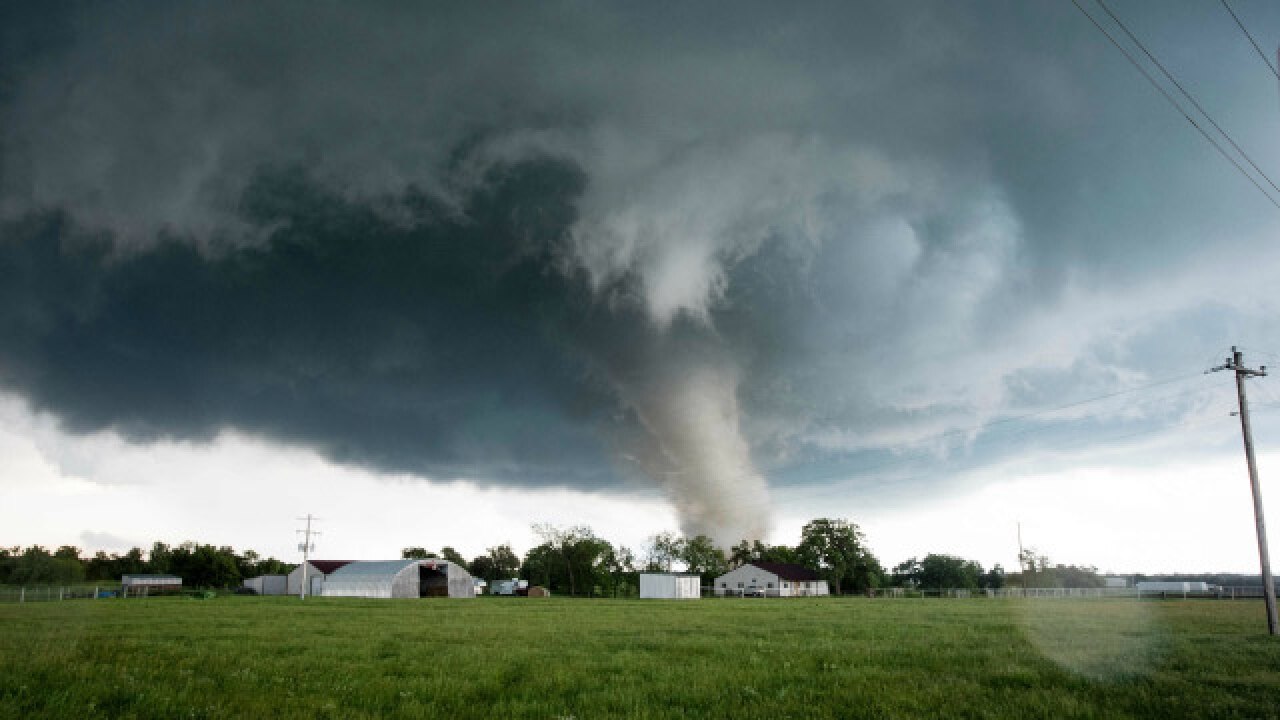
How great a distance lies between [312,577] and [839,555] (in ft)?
335

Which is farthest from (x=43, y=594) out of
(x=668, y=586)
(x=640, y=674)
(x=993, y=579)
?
(x=993, y=579)

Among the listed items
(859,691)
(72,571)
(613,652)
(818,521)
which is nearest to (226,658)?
(613,652)

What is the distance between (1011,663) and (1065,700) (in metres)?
6.10

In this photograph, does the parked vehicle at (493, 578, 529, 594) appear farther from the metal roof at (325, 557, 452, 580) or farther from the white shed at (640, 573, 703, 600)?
the white shed at (640, 573, 703, 600)

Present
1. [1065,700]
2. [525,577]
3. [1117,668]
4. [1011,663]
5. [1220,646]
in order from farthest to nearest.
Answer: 1. [525,577]
2. [1220,646]
3. [1011,663]
4. [1117,668]
5. [1065,700]

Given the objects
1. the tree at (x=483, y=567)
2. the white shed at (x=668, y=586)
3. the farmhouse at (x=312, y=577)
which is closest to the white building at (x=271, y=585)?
the farmhouse at (x=312, y=577)

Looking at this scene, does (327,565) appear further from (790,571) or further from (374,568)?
(790,571)

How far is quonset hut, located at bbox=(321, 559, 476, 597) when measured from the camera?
10619 centimetres

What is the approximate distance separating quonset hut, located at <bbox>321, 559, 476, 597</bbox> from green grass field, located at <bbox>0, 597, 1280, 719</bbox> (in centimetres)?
8187

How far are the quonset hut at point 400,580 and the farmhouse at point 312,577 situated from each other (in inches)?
235

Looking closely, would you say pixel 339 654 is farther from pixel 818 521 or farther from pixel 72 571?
pixel 72 571

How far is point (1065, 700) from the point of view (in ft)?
42.2

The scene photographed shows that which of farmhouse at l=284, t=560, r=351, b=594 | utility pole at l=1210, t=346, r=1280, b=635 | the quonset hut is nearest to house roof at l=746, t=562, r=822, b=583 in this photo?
the quonset hut

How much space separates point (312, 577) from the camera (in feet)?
401
